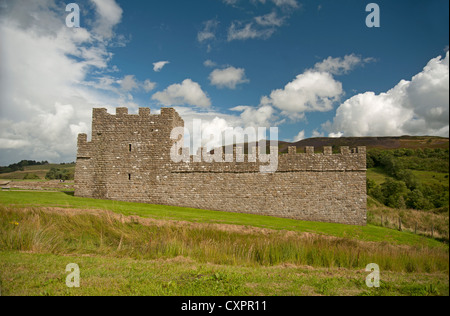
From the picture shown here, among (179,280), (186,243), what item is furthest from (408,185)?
(179,280)

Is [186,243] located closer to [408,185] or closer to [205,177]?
[205,177]

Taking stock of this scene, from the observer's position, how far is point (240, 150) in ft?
60.2

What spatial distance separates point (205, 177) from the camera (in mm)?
18344

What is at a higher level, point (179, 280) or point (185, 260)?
point (179, 280)

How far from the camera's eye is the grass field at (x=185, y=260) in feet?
15.6

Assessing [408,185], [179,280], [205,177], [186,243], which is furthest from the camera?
[408,185]

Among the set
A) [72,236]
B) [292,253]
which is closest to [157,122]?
[72,236]

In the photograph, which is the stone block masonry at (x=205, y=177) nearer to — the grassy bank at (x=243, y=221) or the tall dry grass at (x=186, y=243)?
the grassy bank at (x=243, y=221)

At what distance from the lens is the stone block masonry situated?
17.4m

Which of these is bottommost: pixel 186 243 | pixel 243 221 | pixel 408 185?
pixel 243 221

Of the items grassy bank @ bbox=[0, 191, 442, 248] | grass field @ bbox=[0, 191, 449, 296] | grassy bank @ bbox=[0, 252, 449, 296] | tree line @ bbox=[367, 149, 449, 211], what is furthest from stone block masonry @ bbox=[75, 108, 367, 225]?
tree line @ bbox=[367, 149, 449, 211]

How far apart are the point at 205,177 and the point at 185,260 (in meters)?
11.6

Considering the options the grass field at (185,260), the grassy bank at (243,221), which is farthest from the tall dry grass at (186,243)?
the grassy bank at (243,221)

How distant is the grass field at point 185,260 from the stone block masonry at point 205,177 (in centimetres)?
741
